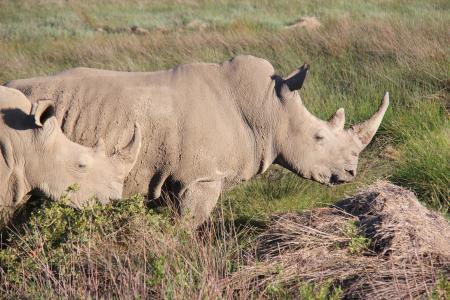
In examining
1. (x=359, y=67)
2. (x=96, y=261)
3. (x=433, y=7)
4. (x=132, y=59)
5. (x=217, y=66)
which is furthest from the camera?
(x=433, y=7)

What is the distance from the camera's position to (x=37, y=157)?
595cm

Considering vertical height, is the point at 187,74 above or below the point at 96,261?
above

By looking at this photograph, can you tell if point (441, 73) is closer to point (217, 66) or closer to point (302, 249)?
point (217, 66)

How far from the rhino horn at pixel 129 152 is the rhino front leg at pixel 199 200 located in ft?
1.84

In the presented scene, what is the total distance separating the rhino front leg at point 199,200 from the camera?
6734 millimetres

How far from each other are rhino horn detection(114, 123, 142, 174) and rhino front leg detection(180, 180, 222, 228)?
56 centimetres

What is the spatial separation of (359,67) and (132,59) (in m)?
3.56

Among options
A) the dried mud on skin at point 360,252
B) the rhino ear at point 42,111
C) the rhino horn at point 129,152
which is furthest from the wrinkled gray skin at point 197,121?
the rhino ear at point 42,111

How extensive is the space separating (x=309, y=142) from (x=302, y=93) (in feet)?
13.4

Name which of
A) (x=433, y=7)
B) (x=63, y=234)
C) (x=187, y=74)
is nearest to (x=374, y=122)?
(x=187, y=74)

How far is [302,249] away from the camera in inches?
232

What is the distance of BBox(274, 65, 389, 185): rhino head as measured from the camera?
23.3 ft

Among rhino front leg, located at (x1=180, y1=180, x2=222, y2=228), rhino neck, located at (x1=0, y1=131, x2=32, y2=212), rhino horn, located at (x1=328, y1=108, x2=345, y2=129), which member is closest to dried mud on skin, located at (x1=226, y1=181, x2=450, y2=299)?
rhino front leg, located at (x1=180, y1=180, x2=222, y2=228)

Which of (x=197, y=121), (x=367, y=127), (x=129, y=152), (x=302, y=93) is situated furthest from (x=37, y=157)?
(x=302, y=93)
